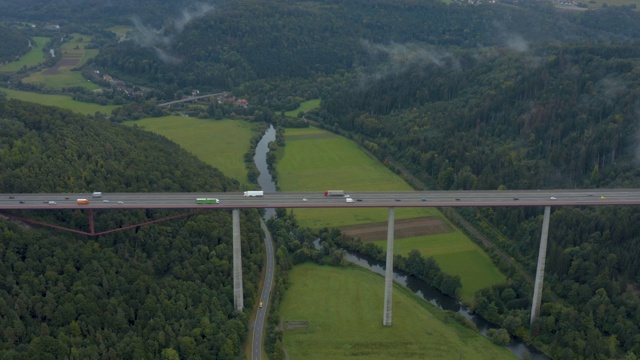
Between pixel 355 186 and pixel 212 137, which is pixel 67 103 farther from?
pixel 355 186

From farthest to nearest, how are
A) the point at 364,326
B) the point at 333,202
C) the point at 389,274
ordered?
the point at 333,202
the point at 364,326
the point at 389,274

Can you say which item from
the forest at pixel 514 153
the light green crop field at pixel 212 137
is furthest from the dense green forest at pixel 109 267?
the light green crop field at pixel 212 137

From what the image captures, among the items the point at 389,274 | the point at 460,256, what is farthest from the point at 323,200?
the point at 460,256

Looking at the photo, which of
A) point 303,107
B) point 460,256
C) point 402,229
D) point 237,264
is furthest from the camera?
point 303,107

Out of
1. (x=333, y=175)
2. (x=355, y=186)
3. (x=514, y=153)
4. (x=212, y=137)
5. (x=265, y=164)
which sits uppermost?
(x=514, y=153)

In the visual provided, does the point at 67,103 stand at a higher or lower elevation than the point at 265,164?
higher

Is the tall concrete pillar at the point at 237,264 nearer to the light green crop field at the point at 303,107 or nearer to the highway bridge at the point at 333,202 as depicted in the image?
the highway bridge at the point at 333,202

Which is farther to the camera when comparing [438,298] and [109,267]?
[438,298]
